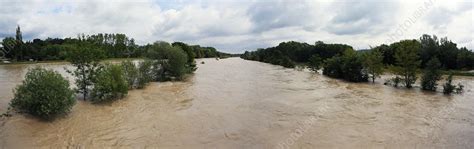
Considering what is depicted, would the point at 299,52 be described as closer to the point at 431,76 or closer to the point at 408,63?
the point at 408,63

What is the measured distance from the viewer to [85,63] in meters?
23.8

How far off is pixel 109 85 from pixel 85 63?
217cm

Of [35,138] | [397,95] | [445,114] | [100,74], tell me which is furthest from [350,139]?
[397,95]

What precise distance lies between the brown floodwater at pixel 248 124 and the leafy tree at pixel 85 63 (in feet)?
6.75

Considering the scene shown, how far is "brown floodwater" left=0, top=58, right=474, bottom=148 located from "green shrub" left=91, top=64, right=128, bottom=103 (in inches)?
29.9

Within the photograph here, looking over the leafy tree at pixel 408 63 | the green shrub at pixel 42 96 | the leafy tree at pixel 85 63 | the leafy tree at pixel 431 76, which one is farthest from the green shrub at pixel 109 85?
the leafy tree at pixel 408 63

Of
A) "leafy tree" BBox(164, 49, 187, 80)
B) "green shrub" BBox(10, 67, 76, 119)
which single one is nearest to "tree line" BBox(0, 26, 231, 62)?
"leafy tree" BBox(164, 49, 187, 80)

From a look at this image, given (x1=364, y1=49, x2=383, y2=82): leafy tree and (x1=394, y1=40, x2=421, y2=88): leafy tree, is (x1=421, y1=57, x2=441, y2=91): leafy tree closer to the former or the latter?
(x1=394, y1=40, x2=421, y2=88): leafy tree

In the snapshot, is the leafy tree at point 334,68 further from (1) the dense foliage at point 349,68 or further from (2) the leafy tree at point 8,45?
(2) the leafy tree at point 8,45

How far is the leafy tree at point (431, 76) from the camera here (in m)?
35.8

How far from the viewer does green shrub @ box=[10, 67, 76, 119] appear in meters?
17.2

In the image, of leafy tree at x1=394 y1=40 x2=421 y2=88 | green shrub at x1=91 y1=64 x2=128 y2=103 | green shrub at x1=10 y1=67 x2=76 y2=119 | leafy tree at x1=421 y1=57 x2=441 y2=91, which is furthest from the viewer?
leafy tree at x1=394 y1=40 x2=421 y2=88

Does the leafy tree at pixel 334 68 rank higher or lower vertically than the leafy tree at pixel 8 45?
lower

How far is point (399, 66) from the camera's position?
40344mm
